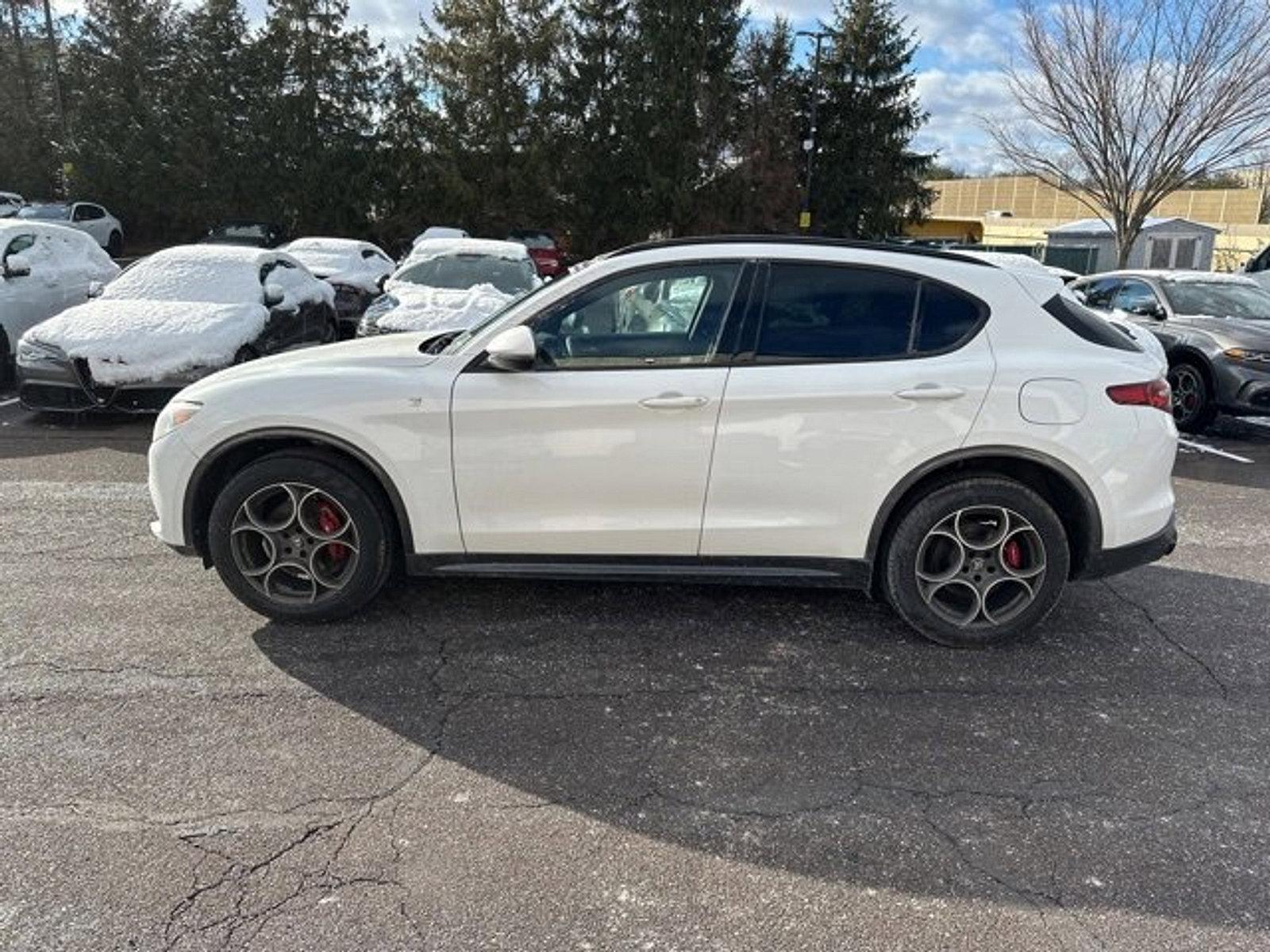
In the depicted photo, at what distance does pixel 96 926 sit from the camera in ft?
7.32

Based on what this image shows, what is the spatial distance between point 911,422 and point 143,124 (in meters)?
35.2

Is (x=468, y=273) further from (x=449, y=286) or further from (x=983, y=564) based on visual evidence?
(x=983, y=564)

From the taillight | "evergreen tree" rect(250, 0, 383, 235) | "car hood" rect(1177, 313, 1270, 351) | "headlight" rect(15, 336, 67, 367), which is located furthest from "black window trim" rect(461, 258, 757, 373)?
"evergreen tree" rect(250, 0, 383, 235)

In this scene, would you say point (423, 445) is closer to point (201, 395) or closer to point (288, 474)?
point (288, 474)

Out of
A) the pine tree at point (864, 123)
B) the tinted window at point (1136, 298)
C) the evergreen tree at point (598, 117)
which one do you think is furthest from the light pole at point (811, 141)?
the tinted window at point (1136, 298)

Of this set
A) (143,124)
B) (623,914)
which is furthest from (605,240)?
(623,914)

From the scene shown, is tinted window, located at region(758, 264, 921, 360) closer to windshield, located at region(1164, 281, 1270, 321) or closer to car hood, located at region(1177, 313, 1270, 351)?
car hood, located at region(1177, 313, 1270, 351)

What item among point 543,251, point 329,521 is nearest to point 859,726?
point 329,521

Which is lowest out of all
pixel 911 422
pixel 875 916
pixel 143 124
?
pixel 875 916

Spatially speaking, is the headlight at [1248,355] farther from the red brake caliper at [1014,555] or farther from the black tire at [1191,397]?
the red brake caliper at [1014,555]

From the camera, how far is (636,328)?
384 centimetres

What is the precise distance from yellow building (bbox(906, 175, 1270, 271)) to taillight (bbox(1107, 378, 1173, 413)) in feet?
106

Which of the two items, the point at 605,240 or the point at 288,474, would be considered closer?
the point at 288,474

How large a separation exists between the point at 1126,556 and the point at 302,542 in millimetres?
3526
